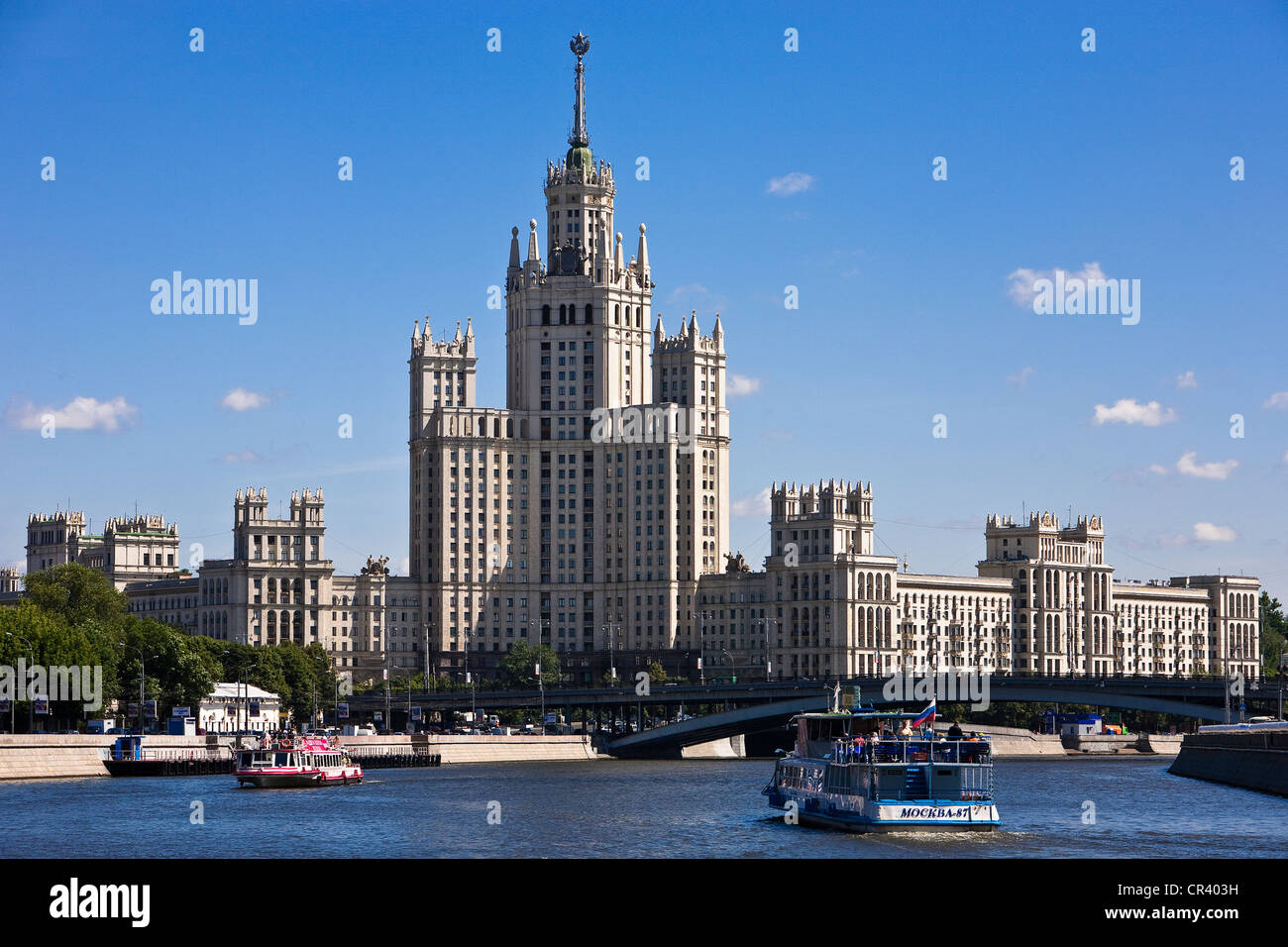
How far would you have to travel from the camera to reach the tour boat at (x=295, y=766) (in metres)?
135

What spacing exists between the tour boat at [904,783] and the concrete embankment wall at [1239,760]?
44340 millimetres

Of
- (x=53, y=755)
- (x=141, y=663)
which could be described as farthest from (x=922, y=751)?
(x=141, y=663)

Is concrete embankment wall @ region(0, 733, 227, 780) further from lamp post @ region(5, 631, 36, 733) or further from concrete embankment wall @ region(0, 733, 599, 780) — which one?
lamp post @ region(5, 631, 36, 733)

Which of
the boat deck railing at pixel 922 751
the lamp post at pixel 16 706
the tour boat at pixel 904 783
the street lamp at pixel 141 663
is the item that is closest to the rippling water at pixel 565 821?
the tour boat at pixel 904 783

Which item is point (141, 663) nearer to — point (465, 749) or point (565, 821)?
point (465, 749)

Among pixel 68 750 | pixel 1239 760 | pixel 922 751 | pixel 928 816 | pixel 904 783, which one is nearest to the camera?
pixel 928 816

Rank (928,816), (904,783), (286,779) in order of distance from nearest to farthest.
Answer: (928,816) → (904,783) → (286,779)

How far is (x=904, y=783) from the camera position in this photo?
279ft

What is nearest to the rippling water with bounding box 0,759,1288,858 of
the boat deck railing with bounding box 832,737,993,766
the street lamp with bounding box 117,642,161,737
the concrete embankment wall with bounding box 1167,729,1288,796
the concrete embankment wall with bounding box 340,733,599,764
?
the concrete embankment wall with bounding box 1167,729,1288,796

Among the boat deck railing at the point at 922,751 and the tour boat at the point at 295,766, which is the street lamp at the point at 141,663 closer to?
the tour boat at the point at 295,766

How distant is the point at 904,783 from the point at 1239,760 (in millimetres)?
64518

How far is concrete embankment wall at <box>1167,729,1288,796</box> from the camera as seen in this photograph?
128375 mm
